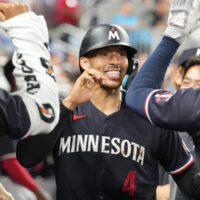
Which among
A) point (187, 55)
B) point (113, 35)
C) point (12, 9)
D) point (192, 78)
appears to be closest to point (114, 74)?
point (113, 35)

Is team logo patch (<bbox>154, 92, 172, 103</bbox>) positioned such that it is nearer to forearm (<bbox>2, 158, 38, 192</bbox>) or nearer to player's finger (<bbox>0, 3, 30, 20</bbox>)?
player's finger (<bbox>0, 3, 30, 20</bbox>)

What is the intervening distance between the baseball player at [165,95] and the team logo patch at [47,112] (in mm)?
604

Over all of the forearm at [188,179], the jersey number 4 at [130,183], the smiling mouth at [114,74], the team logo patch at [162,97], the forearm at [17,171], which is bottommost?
the forearm at [17,171]

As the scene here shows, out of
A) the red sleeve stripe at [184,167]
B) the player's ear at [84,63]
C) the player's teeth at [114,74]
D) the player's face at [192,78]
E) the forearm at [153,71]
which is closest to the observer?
the forearm at [153,71]

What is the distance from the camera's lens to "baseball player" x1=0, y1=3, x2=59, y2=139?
305 cm

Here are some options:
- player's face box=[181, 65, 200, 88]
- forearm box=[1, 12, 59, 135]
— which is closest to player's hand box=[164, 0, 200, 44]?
forearm box=[1, 12, 59, 135]

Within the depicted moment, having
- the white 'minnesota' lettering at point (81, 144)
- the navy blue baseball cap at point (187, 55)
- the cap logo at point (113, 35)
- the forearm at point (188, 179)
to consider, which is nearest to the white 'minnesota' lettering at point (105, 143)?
the white 'minnesota' lettering at point (81, 144)

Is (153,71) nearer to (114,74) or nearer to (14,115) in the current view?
(14,115)

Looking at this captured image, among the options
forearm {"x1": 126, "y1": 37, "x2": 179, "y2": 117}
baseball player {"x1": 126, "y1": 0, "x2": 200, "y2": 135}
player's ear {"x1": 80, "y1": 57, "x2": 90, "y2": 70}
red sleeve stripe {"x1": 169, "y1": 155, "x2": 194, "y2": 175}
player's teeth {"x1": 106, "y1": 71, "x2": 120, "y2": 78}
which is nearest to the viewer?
baseball player {"x1": 126, "y1": 0, "x2": 200, "y2": 135}

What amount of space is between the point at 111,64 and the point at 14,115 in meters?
1.71

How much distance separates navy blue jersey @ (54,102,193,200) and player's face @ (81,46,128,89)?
33 cm

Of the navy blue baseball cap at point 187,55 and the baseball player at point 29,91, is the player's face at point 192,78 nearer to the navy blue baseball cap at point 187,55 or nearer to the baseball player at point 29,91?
the navy blue baseball cap at point 187,55

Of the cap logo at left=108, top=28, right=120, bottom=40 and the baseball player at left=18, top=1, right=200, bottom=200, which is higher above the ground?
the cap logo at left=108, top=28, right=120, bottom=40

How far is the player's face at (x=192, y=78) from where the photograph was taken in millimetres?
5414
